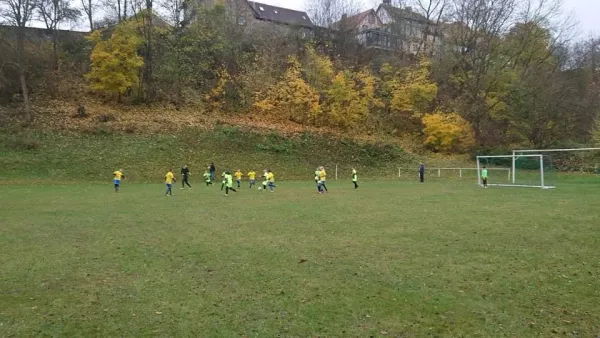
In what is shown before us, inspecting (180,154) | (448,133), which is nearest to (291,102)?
(180,154)

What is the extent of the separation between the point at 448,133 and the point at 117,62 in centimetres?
3316

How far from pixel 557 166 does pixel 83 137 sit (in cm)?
4048

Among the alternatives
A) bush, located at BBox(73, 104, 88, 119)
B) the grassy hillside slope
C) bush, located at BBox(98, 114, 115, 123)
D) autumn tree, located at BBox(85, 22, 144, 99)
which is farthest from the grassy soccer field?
autumn tree, located at BBox(85, 22, 144, 99)

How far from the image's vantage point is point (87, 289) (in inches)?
291

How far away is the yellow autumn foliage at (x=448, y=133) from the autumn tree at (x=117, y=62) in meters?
29.8

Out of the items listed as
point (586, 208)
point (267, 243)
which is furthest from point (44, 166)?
point (586, 208)

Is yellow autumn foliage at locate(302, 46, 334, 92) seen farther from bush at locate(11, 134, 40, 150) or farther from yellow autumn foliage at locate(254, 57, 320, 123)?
bush at locate(11, 134, 40, 150)

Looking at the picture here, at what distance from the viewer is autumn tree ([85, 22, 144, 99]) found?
41.5 meters

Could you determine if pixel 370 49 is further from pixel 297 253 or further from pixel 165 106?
pixel 297 253

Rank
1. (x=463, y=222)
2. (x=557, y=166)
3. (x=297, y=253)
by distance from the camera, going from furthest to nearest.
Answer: (x=557, y=166) < (x=463, y=222) < (x=297, y=253)

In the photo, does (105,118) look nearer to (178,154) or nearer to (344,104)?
(178,154)

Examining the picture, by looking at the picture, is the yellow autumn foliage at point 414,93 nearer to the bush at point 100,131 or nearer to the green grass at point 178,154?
the green grass at point 178,154

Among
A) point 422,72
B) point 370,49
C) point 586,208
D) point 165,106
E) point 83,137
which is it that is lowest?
point 586,208

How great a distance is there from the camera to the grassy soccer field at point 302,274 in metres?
5.97
